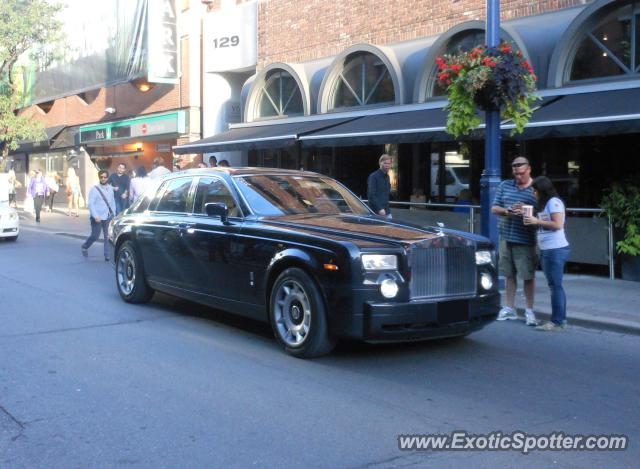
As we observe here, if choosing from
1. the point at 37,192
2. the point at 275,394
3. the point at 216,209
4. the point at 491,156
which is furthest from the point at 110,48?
the point at 275,394

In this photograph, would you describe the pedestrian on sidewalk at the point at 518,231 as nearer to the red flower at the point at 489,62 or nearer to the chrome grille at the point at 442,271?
the chrome grille at the point at 442,271

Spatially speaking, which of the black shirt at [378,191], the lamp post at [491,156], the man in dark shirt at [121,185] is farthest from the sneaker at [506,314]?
the man in dark shirt at [121,185]

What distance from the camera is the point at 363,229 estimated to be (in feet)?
21.9

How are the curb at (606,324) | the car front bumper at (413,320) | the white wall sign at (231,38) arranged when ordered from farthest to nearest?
the white wall sign at (231,38)
the curb at (606,324)
the car front bumper at (413,320)

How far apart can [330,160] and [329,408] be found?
14.2 m

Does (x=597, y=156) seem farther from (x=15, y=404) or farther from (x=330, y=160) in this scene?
(x=15, y=404)

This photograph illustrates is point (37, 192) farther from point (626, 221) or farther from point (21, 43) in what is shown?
point (626, 221)

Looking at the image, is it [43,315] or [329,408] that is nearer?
[329,408]

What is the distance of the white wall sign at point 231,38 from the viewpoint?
21359mm

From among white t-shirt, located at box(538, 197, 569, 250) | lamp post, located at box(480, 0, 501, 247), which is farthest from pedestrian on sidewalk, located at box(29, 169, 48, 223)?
white t-shirt, located at box(538, 197, 569, 250)

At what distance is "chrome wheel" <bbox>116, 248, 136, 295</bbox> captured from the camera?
912 centimetres

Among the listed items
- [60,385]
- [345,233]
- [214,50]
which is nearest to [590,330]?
[345,233]

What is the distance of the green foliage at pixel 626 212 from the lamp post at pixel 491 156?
2.38 m

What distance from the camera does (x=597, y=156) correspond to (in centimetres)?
1291
